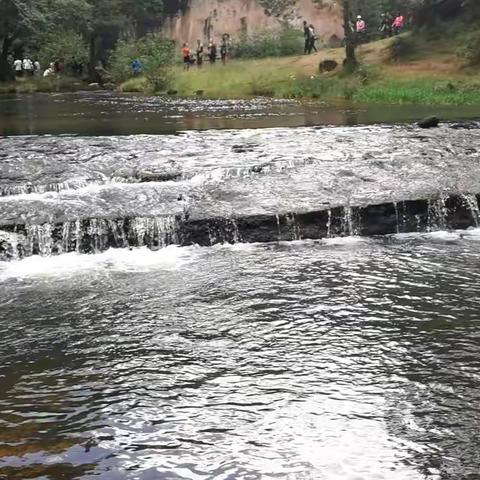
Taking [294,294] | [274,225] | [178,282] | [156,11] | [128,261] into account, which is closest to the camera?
[294,294]

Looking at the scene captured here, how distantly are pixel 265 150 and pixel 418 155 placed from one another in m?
2.86

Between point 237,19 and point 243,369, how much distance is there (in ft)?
182

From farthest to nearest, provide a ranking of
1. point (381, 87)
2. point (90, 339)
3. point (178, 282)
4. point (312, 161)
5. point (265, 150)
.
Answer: point (381, 87) < point (265, 150) < point (312, 161) < point (178, 282) < point (90, 339)

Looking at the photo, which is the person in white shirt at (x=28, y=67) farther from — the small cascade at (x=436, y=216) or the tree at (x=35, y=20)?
the small cascade at (x=436, y=216)

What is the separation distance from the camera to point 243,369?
18.8ft


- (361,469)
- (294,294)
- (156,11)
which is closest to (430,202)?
(294,294)

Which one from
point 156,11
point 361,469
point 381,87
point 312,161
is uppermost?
point 156,11

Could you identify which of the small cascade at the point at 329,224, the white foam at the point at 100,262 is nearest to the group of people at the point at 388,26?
the small cascade at the point at 329,224

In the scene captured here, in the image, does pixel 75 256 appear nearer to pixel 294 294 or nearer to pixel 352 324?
pixel 294 294

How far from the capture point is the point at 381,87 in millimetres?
27656

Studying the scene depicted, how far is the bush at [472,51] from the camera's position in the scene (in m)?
28.8

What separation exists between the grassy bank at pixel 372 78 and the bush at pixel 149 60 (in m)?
0.71

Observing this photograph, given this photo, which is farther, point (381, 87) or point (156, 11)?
point (156, 11)

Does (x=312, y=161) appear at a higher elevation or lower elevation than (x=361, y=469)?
higher
